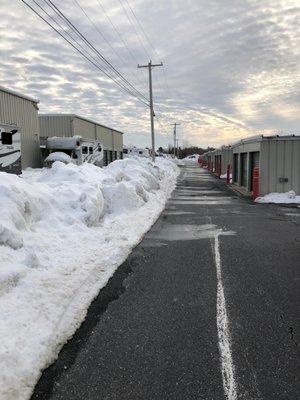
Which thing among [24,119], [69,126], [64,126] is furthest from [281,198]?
[64,126]

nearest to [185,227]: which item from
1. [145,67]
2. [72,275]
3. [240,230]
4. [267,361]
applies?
[240,230]

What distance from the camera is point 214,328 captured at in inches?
200

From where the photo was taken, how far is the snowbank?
427 centimetres

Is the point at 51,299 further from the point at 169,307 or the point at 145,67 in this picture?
the point at 145,67

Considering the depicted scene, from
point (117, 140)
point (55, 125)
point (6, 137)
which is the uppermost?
point (55, 125)

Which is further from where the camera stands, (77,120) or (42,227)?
(77,120)

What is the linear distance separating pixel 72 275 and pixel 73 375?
2665mm

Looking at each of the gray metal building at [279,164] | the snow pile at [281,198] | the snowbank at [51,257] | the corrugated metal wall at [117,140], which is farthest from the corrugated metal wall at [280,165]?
the corrugated metal wall at [117,140]

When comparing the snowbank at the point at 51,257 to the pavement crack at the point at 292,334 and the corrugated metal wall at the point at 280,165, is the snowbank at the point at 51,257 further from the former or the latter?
the corrugated metal wall at the point at 280,165

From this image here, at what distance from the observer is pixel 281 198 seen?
66.6ft

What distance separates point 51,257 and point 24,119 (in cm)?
2647

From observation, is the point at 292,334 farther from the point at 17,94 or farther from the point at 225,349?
the point at 17,94

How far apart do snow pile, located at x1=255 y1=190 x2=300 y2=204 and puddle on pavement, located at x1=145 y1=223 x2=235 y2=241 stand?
321 inches

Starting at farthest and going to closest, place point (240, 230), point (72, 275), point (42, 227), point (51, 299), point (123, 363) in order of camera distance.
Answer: point (240, 230) < point (42, 227) < point (72, 275) < point (51, 299) < point (123, 363)
